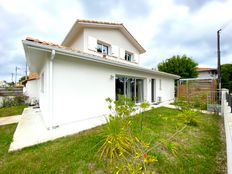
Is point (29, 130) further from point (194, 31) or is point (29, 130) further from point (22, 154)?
point (194, 31)

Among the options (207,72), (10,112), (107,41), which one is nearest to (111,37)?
(107,41)

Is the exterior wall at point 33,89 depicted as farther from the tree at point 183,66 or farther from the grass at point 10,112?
the tree at point 183,66

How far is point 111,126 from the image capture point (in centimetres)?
368

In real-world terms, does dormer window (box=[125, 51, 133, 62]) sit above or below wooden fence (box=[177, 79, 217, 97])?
above

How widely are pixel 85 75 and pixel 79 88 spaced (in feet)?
2.58

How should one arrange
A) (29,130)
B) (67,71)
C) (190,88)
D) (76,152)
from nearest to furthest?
(76,152)
(29,130)
(67,71)
(190,88)

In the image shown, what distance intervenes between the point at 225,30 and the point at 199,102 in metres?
8.17

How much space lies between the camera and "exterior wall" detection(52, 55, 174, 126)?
5.69 metres

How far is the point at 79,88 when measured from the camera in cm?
643

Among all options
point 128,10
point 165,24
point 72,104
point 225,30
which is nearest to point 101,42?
point 128,10

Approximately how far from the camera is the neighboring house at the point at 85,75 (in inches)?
216

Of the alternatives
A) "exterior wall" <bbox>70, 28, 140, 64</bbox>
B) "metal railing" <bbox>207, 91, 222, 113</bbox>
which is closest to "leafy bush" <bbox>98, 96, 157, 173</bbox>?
"exterior wall" <bbox>70, 28, 140, 64</bbox>

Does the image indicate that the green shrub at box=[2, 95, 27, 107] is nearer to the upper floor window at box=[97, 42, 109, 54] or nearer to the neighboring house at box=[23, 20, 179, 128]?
the neighboring house at box=[23, 20, 179, 128]

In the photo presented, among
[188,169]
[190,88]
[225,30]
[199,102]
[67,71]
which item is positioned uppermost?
[225,30]
